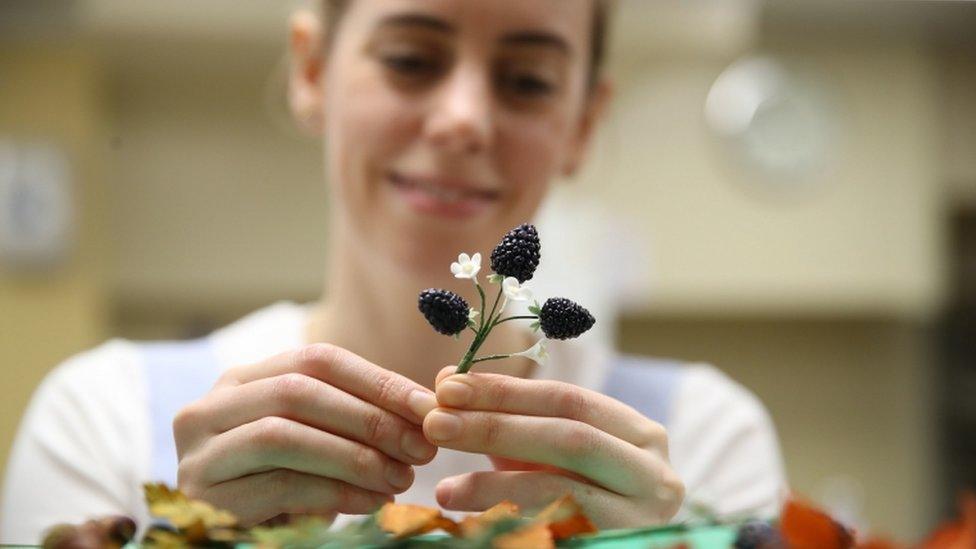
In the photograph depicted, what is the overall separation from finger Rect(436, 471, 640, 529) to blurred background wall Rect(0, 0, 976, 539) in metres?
2.68

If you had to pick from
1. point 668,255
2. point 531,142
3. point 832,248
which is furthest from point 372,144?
point 832,248

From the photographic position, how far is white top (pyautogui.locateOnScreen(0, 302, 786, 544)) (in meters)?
0.56

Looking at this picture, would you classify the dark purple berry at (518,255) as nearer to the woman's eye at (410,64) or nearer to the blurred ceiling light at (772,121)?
the woman's eye at (410,64)

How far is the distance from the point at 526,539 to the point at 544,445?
59mm

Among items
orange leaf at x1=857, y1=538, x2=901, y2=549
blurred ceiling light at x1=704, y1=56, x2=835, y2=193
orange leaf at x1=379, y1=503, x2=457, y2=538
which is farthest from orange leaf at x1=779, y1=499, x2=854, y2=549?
blurred ceiling light at x1=704, y1=56, x2=835, y2=193

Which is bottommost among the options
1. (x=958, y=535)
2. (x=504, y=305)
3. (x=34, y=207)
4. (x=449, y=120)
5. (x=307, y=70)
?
(x=958, y=535)

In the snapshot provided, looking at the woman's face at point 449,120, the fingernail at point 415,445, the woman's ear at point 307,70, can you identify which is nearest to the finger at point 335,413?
the fingernail at point 415,445

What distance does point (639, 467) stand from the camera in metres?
0.41

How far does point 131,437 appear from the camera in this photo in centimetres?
65

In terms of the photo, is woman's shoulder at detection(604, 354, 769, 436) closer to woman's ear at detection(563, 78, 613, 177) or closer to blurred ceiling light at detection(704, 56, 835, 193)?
woman's ear at detection(563, 78, 613, 177)

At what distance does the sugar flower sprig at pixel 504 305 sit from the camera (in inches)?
15.2

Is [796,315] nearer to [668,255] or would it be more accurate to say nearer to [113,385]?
[668,255]

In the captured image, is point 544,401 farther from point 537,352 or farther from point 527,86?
point 527,86

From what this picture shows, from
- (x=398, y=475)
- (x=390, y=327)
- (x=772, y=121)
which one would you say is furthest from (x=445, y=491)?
(x=772, y=121)
